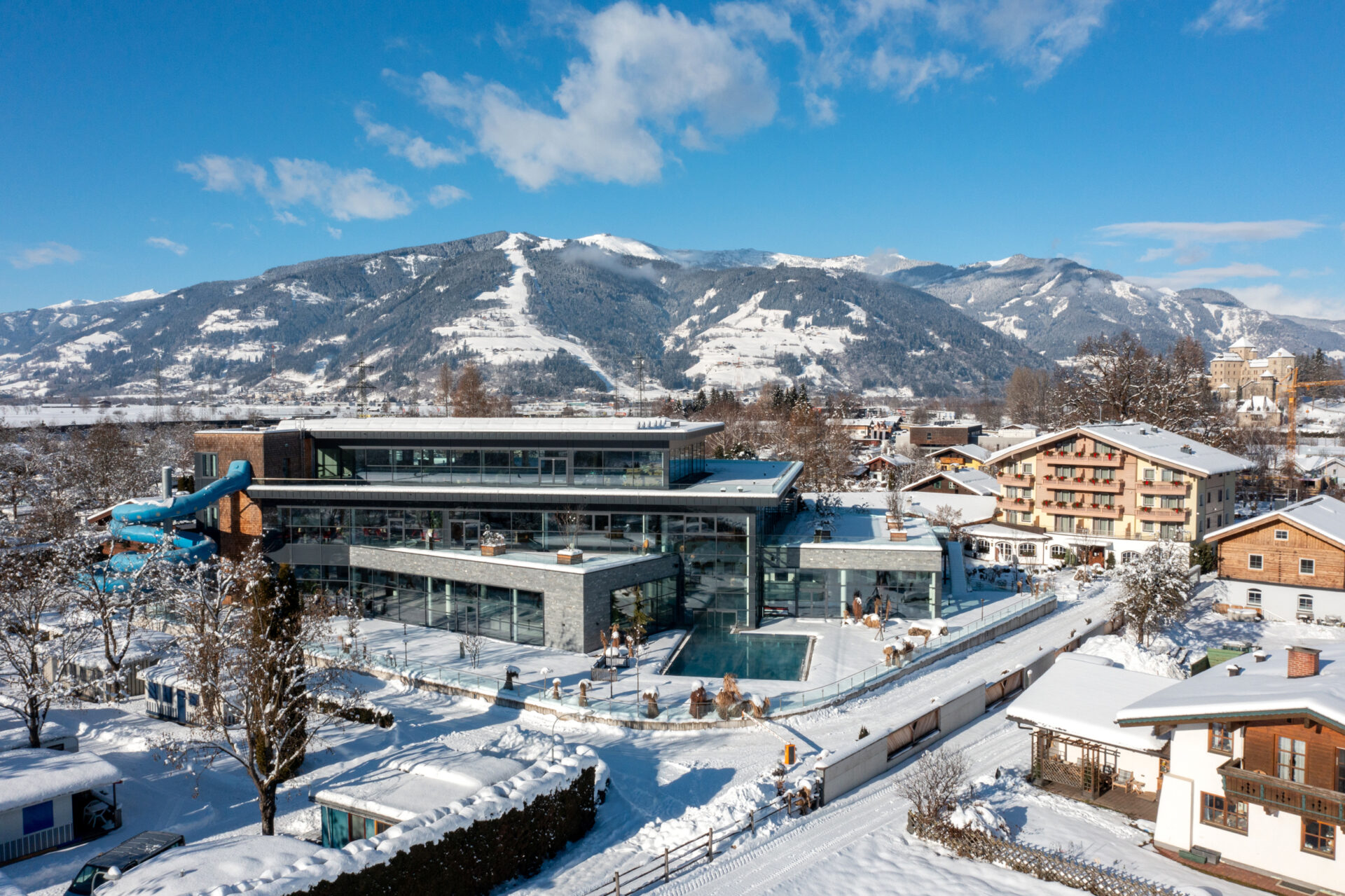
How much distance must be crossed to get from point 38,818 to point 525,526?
697 inches

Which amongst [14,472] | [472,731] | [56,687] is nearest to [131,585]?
[56,687]

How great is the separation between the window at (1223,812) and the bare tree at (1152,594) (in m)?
15.2

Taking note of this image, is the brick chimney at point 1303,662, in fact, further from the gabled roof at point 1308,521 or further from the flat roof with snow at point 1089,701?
the gabled roof at point 1308,521

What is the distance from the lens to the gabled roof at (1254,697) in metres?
14.4

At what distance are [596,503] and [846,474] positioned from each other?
5695 centimetres

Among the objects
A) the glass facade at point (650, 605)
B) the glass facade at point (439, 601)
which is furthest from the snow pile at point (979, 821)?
the glass facade at point (439, 601)

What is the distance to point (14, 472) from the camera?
7044cm

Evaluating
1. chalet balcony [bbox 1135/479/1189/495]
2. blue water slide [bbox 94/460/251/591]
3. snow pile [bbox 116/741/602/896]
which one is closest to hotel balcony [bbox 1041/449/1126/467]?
chalet balcony [bbox 1135/479/1189/495]

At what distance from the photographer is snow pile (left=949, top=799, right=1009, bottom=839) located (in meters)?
16.0

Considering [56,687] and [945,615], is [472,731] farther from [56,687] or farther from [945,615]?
[945,615]

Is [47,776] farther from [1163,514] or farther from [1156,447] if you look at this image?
[1156,447]

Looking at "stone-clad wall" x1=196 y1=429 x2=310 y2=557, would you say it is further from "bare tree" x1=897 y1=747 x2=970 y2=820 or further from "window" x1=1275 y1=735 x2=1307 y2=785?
"window" x1=1275 y1=735 x2=1307 y2=785

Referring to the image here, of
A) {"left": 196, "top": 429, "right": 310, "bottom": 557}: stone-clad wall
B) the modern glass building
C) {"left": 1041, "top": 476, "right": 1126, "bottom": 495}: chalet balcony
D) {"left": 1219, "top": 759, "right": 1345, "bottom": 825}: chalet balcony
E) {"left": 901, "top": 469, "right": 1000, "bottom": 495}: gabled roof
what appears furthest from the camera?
{"left": 901, "top": 469, "right": 1000, "bottom": 495}: gabled roof

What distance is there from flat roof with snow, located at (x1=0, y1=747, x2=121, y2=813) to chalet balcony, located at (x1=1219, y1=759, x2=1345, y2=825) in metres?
22.7
